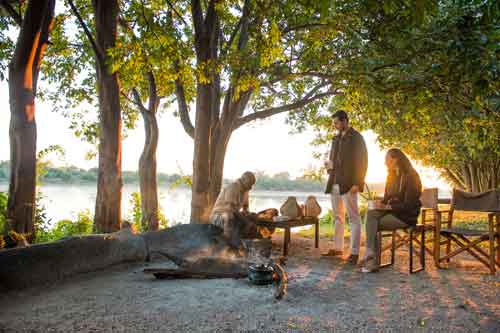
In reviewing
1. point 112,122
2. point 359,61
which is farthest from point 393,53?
point 112,122

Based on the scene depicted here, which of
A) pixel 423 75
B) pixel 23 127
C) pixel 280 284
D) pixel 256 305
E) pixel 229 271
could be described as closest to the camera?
pixel 256 305

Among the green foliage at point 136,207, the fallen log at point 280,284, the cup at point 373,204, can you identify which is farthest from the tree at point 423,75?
the green foliage at point 136,207

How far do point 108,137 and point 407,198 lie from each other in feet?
12.3

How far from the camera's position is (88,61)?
27.8ft

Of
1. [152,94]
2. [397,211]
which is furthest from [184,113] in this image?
[397,211]

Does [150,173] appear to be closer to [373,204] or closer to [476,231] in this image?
[373,204]

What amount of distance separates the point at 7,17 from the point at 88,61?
1834 millimetres

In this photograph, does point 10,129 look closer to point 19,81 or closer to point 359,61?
point 19,81

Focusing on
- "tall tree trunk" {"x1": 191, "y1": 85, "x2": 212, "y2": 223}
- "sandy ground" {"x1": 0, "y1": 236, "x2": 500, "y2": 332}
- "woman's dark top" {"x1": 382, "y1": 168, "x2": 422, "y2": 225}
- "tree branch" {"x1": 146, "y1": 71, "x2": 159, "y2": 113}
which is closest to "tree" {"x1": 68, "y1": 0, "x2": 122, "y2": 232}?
"tall tree trunk" {"x1": 191, "y1": 85, "x2": 212, "y2": 223}

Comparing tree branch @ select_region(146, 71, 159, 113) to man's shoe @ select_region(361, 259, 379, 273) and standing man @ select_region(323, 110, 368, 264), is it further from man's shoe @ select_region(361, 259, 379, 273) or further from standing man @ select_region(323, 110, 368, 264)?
man's shoe @ select_region(361, 259, 379, 273)

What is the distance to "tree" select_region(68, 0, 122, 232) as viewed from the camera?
5.24m

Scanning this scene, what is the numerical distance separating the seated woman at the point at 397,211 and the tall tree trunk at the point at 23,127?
3878 millimetres

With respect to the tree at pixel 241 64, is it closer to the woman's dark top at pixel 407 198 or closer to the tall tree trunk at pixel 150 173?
the tall tree trunk at pixel 150 173

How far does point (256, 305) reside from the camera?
295 cm
